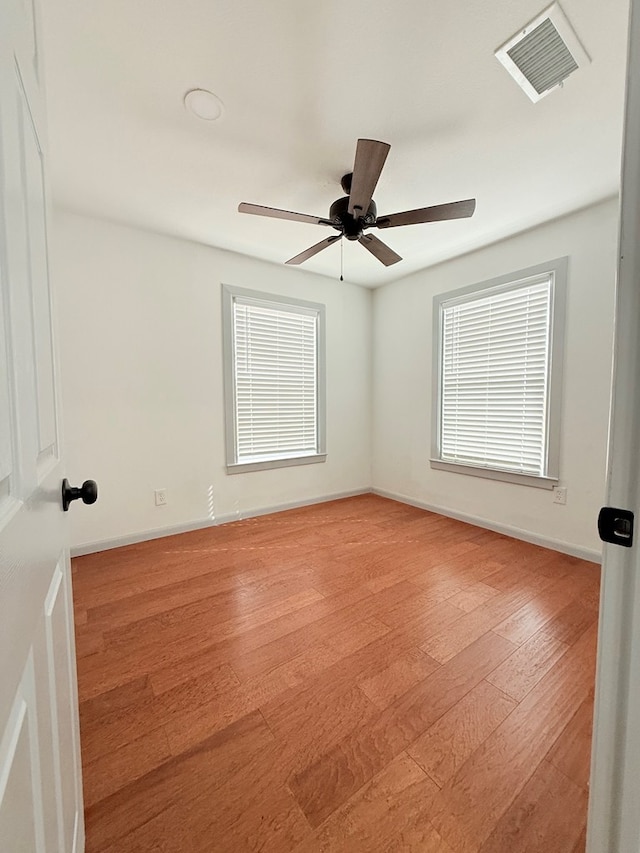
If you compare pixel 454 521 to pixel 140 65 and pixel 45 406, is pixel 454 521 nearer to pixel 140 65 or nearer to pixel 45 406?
pixel 45 406

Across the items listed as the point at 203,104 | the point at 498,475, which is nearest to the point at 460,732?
the point at 498,475

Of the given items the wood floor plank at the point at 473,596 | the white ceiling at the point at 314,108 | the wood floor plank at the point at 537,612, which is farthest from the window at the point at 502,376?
the wood floor plank at the point at 473,596

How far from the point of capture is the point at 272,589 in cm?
214

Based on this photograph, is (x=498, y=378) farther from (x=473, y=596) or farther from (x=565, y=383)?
(x=473, y=596)

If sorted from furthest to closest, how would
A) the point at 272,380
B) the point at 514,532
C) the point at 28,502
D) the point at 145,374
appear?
the point at 272,380
the point at 514,532
the point at 145,374
the point at 28,502

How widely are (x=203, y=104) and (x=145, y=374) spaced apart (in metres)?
1.87

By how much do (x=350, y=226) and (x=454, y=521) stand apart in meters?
2.78

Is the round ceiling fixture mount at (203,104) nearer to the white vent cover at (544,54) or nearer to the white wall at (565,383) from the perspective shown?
the white vent cover at (544,54)

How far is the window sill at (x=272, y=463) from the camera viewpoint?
3.29m

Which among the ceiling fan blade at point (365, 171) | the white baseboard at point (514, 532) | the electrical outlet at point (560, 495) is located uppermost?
the ceiling fan blade at point (365, 171)

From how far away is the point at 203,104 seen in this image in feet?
5.20

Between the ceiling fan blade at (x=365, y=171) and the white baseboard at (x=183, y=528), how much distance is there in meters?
2.74

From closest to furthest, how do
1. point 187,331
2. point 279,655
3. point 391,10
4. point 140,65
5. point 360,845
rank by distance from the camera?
point 360,845 < point 391,10 < point 140,65 < point 279,655 < point 187,331

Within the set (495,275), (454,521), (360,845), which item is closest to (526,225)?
(495,275)
